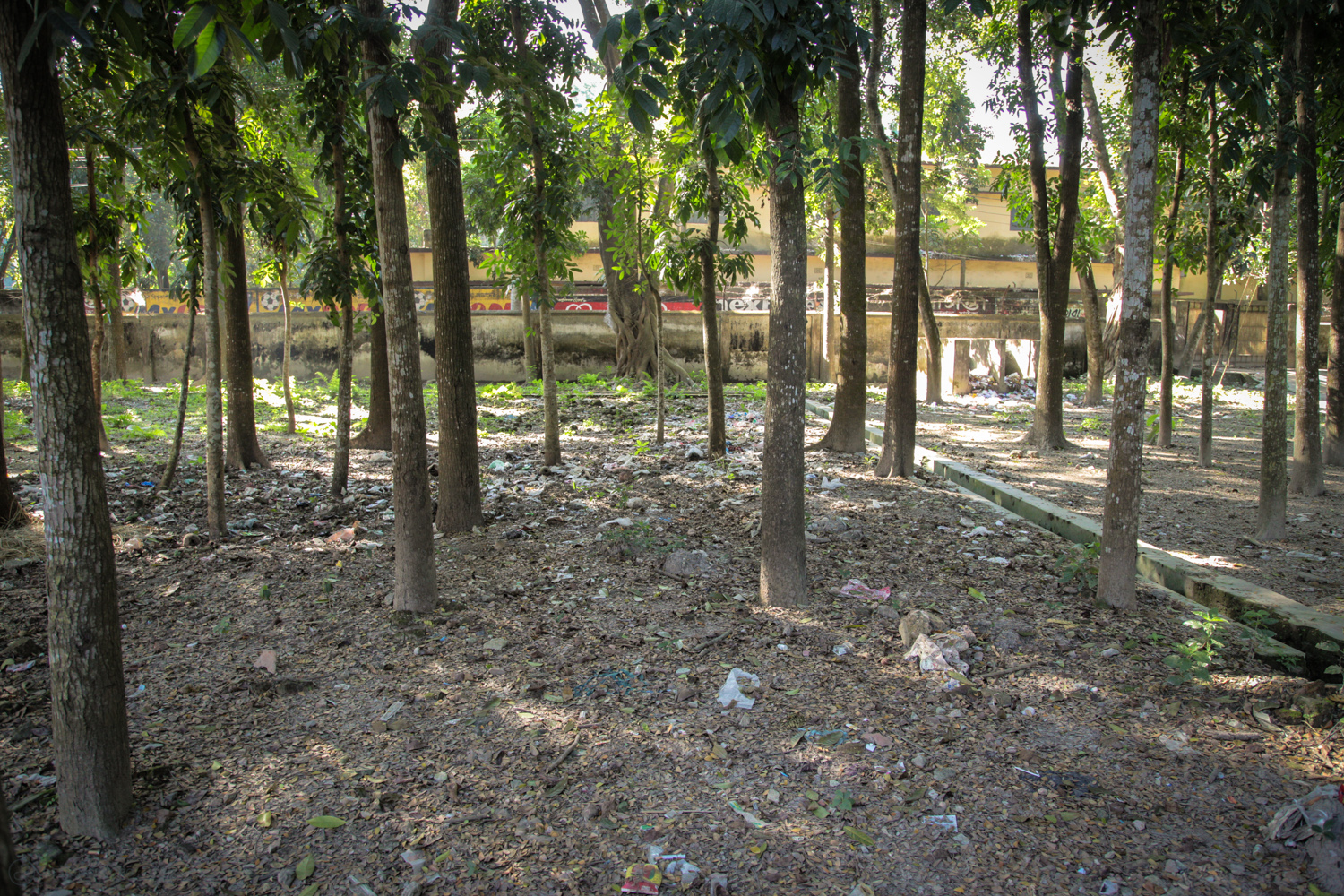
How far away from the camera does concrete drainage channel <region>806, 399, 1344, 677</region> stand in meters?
3.28

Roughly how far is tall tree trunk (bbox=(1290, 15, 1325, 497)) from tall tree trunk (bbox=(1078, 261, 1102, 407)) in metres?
4.07

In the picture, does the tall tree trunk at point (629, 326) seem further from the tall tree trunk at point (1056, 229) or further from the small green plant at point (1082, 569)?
the small green plant at point (1082, 569)

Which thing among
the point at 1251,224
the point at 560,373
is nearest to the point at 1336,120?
the point at 1251,224

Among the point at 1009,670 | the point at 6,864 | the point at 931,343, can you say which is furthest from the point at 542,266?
the point at 931,343

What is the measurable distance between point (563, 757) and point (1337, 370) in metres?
7.60

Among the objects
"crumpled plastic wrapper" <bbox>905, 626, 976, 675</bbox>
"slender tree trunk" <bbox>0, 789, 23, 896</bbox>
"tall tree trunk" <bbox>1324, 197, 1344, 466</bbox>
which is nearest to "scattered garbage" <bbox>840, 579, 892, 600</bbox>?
"crumpled plastic wrapper" <bbox>905, 626, 976, 675</bbox>

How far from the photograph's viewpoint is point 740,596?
405 centimetres

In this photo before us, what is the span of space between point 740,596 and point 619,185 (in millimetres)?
4839

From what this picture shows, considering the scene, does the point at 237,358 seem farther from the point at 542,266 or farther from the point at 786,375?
the point at 786,375

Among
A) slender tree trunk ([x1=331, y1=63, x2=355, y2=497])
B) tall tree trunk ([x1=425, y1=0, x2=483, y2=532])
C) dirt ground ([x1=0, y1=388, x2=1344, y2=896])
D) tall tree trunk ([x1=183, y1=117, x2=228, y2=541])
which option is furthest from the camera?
slender tree trunk ([x1=331, y1=63, x2=355, y2=497])

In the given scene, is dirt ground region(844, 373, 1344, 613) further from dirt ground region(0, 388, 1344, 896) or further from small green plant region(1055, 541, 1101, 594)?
dirt ground region(0, 388, 1344, 896)

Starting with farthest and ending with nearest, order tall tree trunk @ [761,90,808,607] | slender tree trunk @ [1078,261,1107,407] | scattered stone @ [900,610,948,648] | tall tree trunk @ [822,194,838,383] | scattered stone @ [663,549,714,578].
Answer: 1. tall tree trunk @ [822,194,838,383]
2. slender tree trunk @ [1078,261,1107,407]
3. scattered stone @ [663,549,714,578]
4. scattered stone @ [900,610,948,648]
5. tall tree trunk @ [761,90,808,607]

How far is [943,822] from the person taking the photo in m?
2.40

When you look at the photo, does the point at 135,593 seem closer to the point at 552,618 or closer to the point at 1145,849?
the point at 552,618
